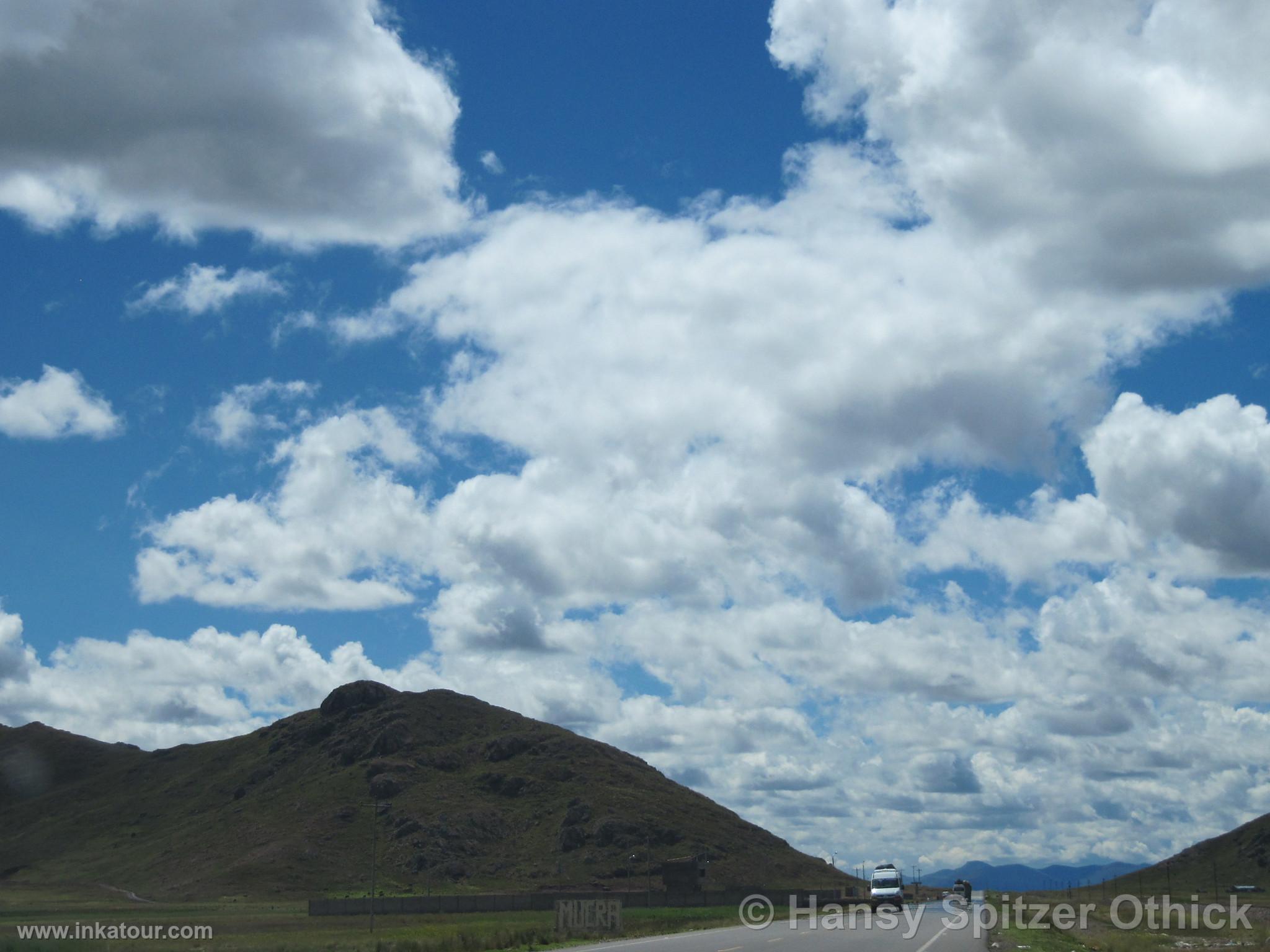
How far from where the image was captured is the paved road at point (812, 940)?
1448 inches

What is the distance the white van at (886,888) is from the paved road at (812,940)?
1876 centimetres

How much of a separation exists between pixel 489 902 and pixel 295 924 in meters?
26.8

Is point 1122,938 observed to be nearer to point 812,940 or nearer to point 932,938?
point 932,938


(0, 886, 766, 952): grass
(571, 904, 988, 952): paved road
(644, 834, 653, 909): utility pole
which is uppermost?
(644, 834, 653, 909): utility pole

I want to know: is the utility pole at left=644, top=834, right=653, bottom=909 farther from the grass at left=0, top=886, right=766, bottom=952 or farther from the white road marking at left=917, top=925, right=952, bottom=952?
the white road marking at left=917, top=925, right=952, bottom=952

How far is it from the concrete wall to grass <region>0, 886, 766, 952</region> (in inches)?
120

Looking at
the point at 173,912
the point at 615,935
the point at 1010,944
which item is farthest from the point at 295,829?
the point at 1010,944

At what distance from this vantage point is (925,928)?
163 ft

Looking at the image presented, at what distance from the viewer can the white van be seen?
72875mm

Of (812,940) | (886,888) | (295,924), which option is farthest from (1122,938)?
(295,924)

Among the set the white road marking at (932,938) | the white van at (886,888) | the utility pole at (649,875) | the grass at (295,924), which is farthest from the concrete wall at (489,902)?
the white road marking at (932,938)

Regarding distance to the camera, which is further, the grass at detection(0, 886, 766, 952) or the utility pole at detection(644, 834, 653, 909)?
the utility pole at detection(644, 834, 653, 909)

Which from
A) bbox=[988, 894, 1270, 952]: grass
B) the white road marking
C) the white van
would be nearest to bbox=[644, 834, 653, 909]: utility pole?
the white van

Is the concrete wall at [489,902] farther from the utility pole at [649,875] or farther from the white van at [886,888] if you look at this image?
the white van at [886,888]
